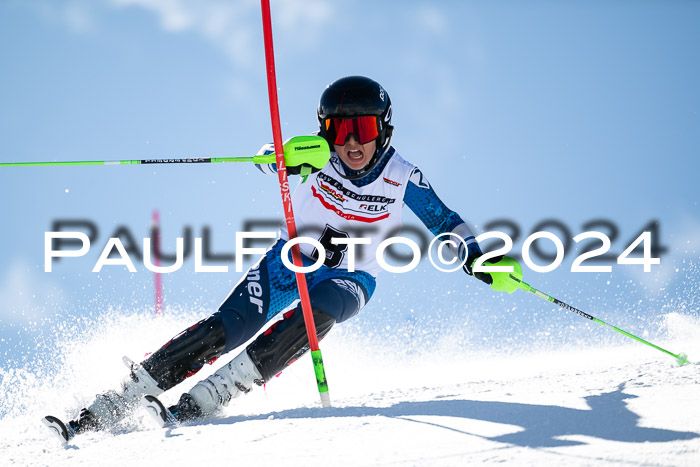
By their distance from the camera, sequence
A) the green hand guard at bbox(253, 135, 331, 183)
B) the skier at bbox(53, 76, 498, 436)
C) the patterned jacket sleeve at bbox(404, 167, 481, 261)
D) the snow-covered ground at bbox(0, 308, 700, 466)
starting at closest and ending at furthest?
the snow-covered ground at bbox(0, 308, 700, 466)
the skier at bbox(53, 76, 498, 436)
the green hand guard at bbox(253, 135, 331, 183)
the patterned jacket sleeve at bbox(404, 167, 481, 261)

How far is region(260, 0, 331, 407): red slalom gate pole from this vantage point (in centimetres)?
347

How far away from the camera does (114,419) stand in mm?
3385

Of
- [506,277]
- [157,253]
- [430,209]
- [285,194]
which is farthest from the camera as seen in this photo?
[157,253]

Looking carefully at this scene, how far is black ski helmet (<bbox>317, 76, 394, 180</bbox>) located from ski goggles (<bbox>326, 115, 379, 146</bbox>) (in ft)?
0.09

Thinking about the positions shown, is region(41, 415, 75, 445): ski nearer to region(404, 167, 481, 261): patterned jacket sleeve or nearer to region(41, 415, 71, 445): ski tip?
region(41, 415, 71, 445): ski tip

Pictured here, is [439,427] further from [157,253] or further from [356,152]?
[157,253]

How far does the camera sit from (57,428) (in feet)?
10.2

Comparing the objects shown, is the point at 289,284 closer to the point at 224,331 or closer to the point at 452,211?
the point at 224,331

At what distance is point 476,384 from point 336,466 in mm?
1982

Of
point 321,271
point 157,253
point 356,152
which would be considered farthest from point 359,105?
point 157,253

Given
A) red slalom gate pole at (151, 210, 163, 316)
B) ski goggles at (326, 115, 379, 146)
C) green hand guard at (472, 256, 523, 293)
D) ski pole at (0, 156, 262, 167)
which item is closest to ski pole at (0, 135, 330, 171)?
ski pole at (0, 156, 262, 167)

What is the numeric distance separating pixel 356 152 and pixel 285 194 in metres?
0.57

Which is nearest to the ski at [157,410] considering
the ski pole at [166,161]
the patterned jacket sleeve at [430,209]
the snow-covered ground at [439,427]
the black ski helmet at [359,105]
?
the snow-covered ground at [439,427]

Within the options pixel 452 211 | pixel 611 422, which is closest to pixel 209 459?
pixel 611 422
